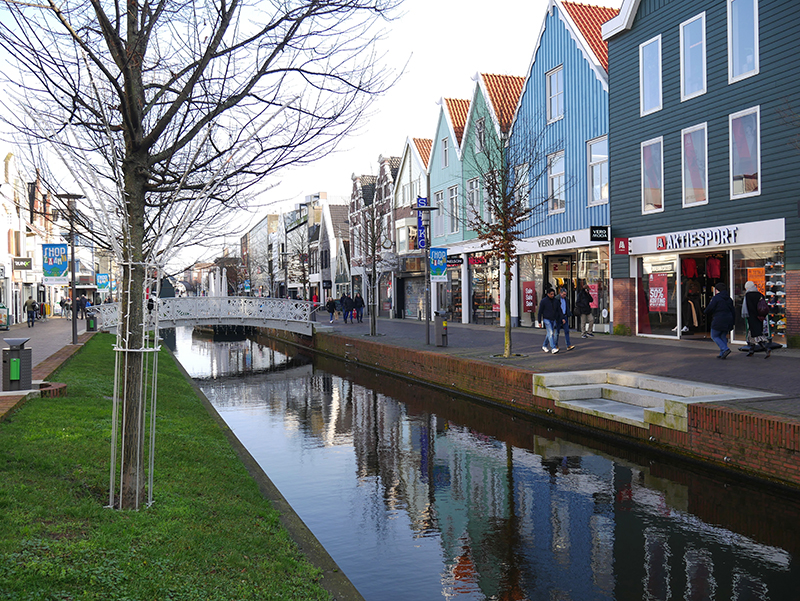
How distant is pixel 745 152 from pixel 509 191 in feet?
28.1

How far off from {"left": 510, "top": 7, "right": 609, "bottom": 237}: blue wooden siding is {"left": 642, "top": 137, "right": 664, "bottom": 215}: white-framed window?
2084mm

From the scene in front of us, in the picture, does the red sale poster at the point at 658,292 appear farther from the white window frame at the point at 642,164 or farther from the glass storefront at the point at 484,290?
the glass storefront at the point at 484,290

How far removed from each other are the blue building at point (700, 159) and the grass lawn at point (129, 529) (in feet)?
45.9

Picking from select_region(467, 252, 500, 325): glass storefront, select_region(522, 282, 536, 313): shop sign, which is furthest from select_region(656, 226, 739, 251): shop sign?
select_region(467, 252, 500, 325): glass storefront

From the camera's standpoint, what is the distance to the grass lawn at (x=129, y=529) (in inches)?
182

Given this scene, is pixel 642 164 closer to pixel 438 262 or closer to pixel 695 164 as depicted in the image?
pixel 695 164

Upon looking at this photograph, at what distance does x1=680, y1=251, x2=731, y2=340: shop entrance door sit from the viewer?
66.0 ft

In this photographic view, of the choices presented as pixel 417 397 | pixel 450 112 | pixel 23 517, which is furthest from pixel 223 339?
pixel 23 517

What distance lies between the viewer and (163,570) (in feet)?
16.2

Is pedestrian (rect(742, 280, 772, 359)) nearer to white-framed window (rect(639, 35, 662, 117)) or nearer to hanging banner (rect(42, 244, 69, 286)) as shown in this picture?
white-framed window (rect(639, 35, 662, 117))

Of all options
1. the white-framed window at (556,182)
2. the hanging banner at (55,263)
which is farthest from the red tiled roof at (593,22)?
the hanging banner at (55,263)

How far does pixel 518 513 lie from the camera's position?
8344mm

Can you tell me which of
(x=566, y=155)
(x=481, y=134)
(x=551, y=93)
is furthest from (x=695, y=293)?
(x=551, y=93)

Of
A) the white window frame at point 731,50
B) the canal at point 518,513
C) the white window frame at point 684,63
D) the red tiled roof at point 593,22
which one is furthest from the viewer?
the red tiled roof at point 593,22
